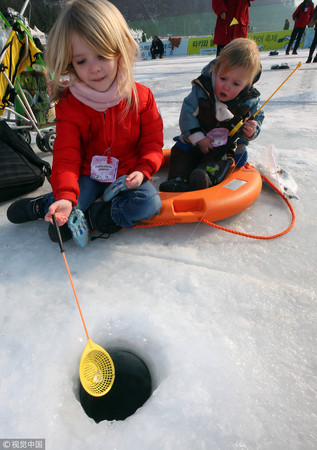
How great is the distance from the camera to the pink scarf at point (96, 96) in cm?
126

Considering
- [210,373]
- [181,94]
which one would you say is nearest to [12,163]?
[210,373]

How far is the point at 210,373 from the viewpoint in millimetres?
871

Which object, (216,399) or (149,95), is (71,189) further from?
(216,399)

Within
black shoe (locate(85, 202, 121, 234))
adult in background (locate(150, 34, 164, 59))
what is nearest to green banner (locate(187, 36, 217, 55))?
adult in background (locate(150, 34, 164, 59))

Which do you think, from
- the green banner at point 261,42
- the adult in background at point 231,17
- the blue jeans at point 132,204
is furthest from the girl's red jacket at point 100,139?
the green banner at point 261,42

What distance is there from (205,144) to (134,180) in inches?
25.0

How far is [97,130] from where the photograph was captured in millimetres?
1416

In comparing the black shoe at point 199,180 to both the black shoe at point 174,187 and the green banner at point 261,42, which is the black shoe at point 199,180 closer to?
the black shoe at point 174,187

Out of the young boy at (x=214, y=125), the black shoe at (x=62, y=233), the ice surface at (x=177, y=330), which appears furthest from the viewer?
the young boy at (x=214, y=125)

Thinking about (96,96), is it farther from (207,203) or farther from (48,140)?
(48,140)

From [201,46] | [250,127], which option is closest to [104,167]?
[250,127]

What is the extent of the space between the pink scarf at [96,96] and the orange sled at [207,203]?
Answer: 0.54m

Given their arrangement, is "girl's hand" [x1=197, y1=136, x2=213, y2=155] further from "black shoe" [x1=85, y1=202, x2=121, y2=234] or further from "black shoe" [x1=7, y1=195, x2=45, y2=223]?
"black shoe" [x1=7, y1=195, x2=45, y2=223]

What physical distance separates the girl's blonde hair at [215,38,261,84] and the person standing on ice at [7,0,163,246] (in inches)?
18.2
